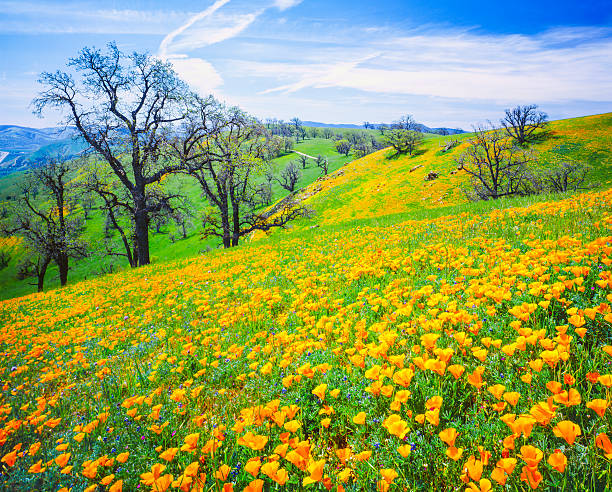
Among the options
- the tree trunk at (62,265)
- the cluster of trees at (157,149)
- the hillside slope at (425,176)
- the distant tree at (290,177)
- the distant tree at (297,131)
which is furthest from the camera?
the distant tree at (297,131)

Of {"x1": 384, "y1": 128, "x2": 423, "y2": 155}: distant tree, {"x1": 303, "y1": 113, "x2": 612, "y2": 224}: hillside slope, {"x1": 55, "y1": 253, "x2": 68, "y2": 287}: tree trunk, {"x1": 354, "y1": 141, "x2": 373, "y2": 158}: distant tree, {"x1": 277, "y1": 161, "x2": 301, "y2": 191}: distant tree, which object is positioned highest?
{"x1": 354, "y1": 141, "x2": 373, "y2": 158}: distant tree

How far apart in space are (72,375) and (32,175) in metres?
32.7

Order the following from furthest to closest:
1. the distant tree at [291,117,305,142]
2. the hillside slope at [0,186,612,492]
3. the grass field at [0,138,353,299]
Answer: the distant tree at [291,117,305,142] → the grass field at [0,138,353,299] → the hillside slope at [0,186,612,492]

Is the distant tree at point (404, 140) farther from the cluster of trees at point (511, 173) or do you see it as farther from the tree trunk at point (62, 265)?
the tree trunk at point (62, 265)

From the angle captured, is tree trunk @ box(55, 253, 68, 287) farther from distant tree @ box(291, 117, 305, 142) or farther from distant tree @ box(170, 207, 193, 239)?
distant tree @ box(291, 117, 305, 142)

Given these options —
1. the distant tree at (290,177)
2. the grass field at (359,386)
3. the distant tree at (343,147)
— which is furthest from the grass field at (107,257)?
the grass field at (359,386)

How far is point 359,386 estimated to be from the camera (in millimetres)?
2543

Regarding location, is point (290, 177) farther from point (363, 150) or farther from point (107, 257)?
point (107, 257)

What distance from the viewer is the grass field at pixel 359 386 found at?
173cm

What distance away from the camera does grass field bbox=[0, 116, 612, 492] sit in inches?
68.2

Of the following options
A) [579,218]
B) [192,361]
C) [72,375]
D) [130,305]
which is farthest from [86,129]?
[579,218]

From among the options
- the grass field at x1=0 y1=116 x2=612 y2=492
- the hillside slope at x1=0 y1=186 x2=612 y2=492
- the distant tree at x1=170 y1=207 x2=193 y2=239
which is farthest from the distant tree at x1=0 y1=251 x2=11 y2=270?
the hillside slope at x1=0 y1=186 x2=612 y2=492

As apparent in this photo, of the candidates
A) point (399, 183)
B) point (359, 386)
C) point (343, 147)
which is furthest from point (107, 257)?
point (343, 147)

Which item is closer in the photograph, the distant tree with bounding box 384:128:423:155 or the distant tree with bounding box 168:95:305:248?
the distant tree with bounding box 168:95:305:248
